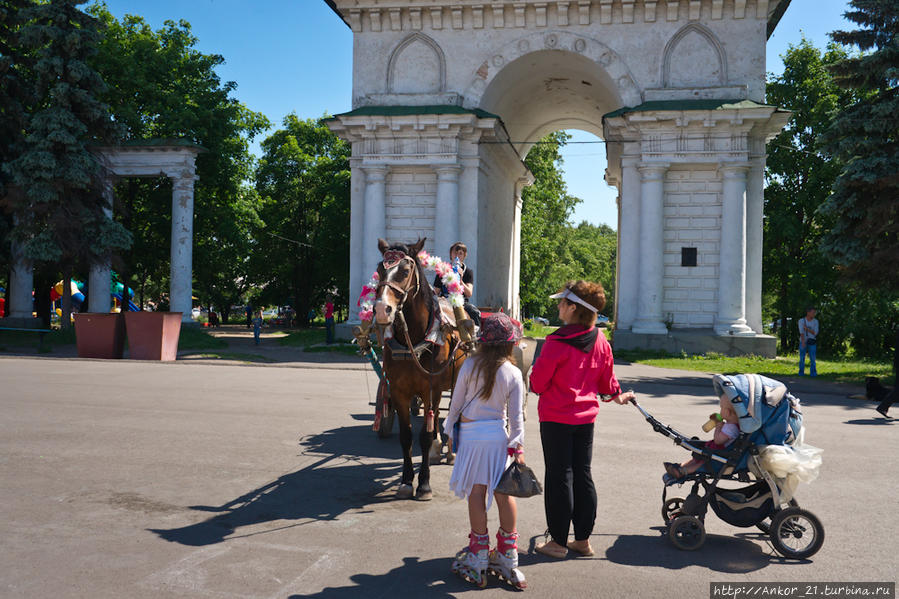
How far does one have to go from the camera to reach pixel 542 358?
5574 millimetres

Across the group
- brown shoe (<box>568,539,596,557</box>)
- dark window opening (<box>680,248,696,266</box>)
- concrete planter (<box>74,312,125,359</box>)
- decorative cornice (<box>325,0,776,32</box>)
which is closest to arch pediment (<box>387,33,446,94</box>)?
decorative cornice (<box>325,0,776,32</box>)

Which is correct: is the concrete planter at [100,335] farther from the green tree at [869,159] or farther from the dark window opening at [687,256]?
the green tree at [869,159]

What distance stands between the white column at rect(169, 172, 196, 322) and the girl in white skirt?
1153 inches

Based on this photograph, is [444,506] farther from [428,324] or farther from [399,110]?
[399,110]

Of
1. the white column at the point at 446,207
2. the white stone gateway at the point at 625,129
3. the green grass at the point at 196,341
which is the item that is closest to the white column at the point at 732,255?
→ the white stone gateway at the point at 625,129

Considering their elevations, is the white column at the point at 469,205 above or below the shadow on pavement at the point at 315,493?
above

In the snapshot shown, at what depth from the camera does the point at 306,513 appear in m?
6.66

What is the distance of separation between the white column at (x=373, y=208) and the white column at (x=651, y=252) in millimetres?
9572

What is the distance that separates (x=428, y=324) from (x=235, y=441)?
3842 mm

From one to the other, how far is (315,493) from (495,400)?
2923 millimetres

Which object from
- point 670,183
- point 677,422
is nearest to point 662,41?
point 670,183

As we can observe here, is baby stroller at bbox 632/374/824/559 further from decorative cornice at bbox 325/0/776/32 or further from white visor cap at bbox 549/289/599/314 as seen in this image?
decorative cornice at bbox 325/0/776/32

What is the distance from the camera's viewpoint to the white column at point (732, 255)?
25.4 metres

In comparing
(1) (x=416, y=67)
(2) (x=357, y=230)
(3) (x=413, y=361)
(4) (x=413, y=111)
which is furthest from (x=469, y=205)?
(3) (x=413, y=361)
